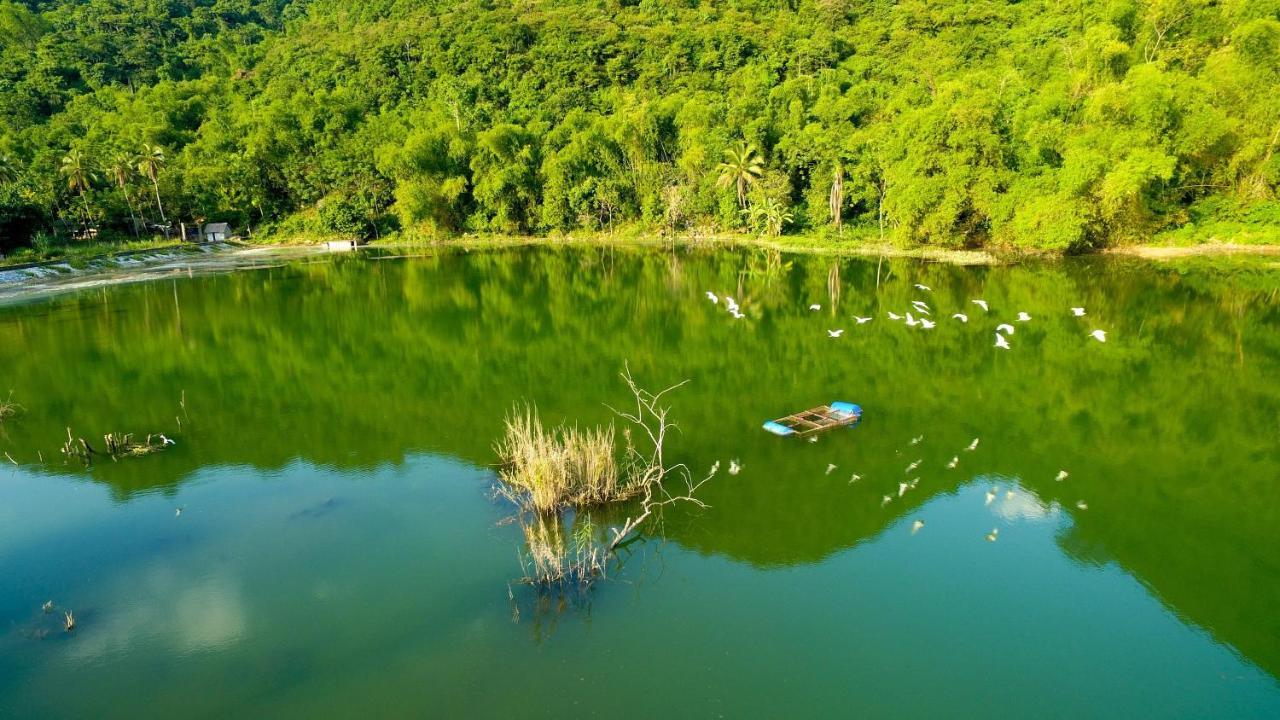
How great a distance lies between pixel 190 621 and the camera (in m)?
7.89

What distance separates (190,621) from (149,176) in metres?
65.3

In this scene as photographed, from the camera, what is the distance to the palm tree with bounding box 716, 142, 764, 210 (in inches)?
2110

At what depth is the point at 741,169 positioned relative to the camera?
53.6 m

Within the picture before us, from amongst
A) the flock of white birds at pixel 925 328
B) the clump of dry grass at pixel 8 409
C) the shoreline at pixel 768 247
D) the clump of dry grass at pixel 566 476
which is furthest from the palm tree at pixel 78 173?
the clump of dry grass at pixel 566 476

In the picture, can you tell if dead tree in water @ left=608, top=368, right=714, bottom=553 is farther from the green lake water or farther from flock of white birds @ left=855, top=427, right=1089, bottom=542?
flock of white birds @ left=855, top=427, right=1089, bottom=542

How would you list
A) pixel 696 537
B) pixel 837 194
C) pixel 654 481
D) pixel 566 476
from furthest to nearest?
pixel 837 194 < pixel 654 481 < pixel 566 476 < pixel 696 537

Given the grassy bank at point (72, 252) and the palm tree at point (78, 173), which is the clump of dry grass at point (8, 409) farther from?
the palm tree at point (78, 173)

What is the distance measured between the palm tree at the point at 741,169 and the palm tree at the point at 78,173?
4890 centimetres

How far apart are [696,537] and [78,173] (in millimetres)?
61870

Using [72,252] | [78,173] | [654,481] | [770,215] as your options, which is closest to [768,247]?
[770,215]

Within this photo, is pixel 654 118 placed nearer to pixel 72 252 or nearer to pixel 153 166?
pixel 153 166

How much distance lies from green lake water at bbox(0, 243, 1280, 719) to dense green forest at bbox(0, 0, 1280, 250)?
18.7 meters

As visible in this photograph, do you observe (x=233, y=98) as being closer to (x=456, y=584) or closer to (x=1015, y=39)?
(x=1015, y=39)

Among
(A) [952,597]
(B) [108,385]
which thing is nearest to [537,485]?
(A) [952,597]
